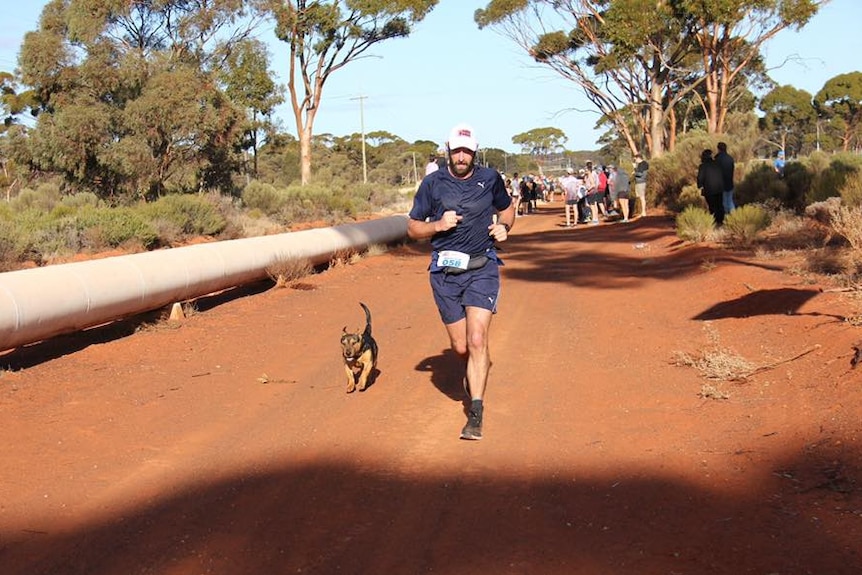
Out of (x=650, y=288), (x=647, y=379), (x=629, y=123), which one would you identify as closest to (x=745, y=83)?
(x=629, y=123)

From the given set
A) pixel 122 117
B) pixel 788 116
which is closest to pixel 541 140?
pixel 788 116

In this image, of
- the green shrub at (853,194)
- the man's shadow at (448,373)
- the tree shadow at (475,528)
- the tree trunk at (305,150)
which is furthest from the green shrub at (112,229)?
the tree trunk at (305,150)

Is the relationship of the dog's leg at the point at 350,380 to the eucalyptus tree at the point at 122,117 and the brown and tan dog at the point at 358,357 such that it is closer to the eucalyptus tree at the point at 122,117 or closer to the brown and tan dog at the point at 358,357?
the brown and tan dog at the point at 358,357

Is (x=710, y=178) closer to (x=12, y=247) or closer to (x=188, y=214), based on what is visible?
(x=12, y=247)

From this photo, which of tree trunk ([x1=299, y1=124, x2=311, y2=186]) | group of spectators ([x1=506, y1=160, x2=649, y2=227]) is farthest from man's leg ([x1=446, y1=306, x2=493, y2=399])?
tree trunk ([x1=299, y1=124, x2=311, y2=186])

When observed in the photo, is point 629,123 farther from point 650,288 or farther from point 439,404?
point 439,404

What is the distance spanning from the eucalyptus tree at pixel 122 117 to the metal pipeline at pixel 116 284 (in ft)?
53.9

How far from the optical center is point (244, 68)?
44.7 metres

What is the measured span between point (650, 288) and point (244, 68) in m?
Result: 33.5

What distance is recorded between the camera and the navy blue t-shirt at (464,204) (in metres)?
7.01

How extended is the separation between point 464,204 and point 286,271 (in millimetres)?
9428

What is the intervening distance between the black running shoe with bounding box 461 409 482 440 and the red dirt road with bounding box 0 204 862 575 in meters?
0.13

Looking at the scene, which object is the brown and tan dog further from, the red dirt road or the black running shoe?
the black running shoe

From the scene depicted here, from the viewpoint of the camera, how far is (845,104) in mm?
82375
